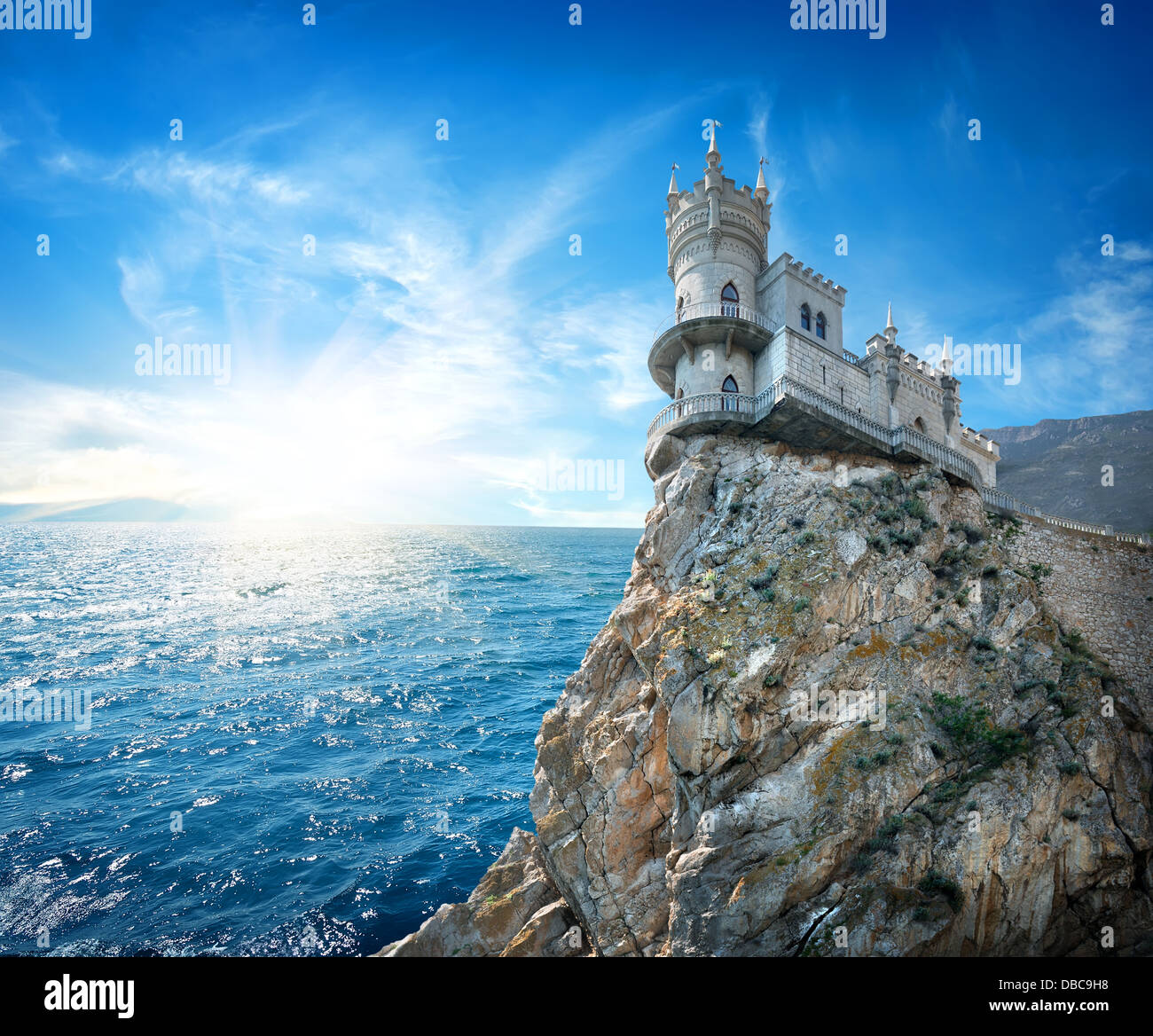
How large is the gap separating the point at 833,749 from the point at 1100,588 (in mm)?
16189

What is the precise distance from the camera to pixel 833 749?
1788 centimetres

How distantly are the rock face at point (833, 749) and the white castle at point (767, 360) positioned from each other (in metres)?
1.62

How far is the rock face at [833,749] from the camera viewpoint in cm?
1627

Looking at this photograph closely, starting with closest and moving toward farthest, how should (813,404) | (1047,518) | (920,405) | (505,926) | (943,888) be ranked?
1. (943,888)
2. (505,926)
3. (813,404)
4. (1047,518)
5. (920,405)

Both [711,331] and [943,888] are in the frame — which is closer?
[943,888]

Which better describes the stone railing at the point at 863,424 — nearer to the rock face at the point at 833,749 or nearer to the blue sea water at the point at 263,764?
the rock face at the point at 833,749

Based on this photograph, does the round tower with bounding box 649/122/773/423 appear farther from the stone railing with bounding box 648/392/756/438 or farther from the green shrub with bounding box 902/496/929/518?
the green shrub with bounding box 902/496/929/518

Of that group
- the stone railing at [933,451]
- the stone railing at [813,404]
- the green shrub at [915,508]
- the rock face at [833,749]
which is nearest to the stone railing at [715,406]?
the stone railing at [813,404]

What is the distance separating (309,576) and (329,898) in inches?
2967

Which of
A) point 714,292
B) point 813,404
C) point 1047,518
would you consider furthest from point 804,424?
point 1047,518

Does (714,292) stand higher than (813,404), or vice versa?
(714,292)

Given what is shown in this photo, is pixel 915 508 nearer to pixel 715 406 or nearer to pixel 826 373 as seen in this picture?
pixel 826 373

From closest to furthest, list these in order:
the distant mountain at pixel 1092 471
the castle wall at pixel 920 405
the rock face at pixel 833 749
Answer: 1. the rock face at pixel 833 749
2. the castle wall at pixel 920 405
3. the distant mountain at pixel 1092 471
